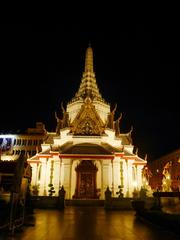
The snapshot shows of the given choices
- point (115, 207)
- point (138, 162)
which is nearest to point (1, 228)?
point (115, 207)

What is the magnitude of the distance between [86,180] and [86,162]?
2.12m

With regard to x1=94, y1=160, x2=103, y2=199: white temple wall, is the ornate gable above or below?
above

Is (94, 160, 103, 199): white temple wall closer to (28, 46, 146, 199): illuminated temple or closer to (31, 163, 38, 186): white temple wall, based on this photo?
(28, 46, 146, 199): illuminated temple

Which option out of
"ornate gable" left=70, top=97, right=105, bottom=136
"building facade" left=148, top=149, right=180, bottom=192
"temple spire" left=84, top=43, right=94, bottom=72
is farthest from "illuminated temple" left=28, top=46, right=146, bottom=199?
"temple spire" left=84, top=43, right=94, bottom=72

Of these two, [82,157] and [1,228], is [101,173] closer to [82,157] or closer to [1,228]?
[82,157]

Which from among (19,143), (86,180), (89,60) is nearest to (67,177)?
(86,180)

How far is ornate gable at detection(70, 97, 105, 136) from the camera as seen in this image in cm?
3066

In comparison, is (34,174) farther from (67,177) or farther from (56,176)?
(67,177)

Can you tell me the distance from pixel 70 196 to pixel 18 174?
19.4 metres

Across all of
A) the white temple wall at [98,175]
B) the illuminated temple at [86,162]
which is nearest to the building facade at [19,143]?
the illuminated temple at [86,162]

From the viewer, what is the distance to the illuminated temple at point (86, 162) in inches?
1044

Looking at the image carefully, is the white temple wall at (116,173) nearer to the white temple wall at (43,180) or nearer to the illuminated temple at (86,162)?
the illuminated temple at (86,162)

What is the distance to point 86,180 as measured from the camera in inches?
1070

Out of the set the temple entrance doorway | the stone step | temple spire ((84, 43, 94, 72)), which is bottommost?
the stone step
